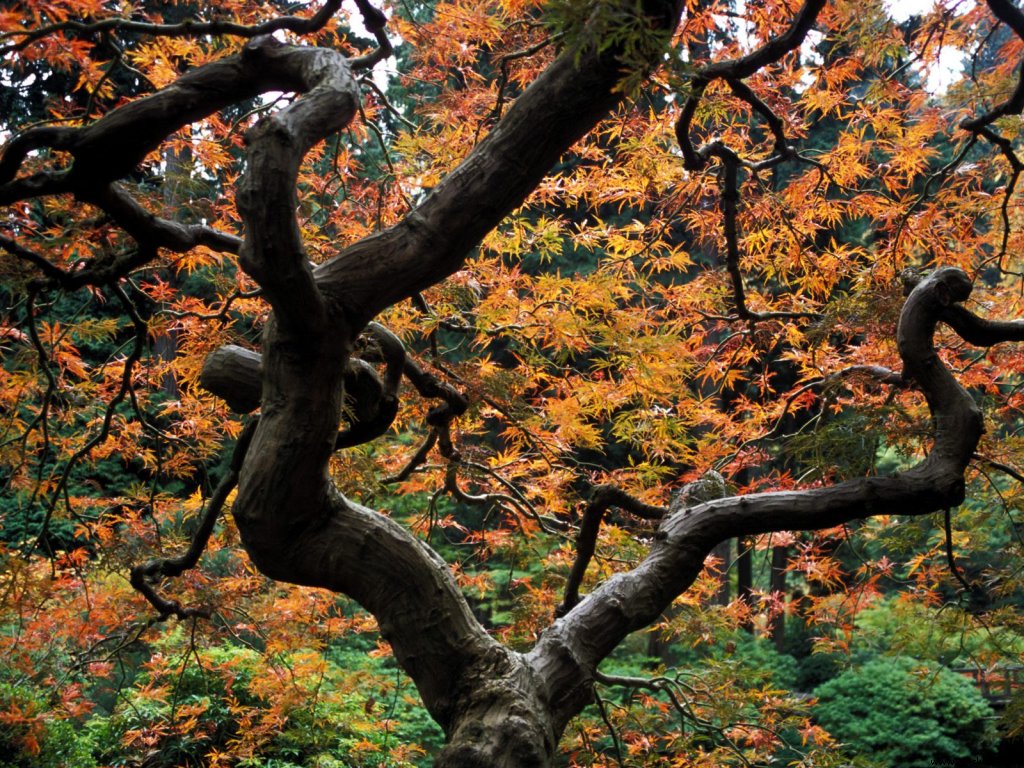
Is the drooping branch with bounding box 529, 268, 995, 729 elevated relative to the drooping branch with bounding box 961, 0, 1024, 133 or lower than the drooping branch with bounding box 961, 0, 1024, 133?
lower

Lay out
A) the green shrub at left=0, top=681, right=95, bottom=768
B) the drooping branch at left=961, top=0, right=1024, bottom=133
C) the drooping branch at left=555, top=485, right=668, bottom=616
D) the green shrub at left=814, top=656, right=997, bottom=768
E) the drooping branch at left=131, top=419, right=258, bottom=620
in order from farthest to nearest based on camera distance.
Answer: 1. the green shrub at left=814, top=656, right=997, bottom=768
2. the green shrub at left=0, top=681, right=95, bottom=768
3. the drooping branch at left=961, top=0, right=1024, bottom=133
4. the drooping branch at left=555, top=485, right=668, bottom=616
5. the drooping branch at left=131, top=419, right=258, bottom=620

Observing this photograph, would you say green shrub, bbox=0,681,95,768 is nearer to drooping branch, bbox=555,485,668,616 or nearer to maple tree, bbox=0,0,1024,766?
maple tree, bbox=0,0,1024,766

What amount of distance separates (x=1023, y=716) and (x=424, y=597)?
2.09 metres

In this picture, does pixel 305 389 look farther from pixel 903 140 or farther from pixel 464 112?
pixel 903 140

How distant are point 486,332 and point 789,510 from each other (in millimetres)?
1601

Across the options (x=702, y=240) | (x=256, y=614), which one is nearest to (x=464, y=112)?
(x=702, y=240)

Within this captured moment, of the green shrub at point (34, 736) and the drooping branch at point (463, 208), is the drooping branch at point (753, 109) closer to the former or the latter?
the drooping branch at point (463, 208)

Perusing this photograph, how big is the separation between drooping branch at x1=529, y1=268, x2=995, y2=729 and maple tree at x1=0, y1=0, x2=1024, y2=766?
0.01 metres

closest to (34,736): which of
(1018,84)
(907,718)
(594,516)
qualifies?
(594,516)

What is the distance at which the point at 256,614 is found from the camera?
4172mm

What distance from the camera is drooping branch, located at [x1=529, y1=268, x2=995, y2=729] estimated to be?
2262 millimetres

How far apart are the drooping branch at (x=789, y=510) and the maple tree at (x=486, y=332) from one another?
0.4 inches

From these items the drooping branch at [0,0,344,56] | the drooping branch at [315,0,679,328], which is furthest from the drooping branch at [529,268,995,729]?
the drooping branch at [0,0,344,56]

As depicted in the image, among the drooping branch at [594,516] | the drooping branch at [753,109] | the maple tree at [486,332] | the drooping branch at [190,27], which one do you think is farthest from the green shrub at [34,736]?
the drooping branch at [753,109]
